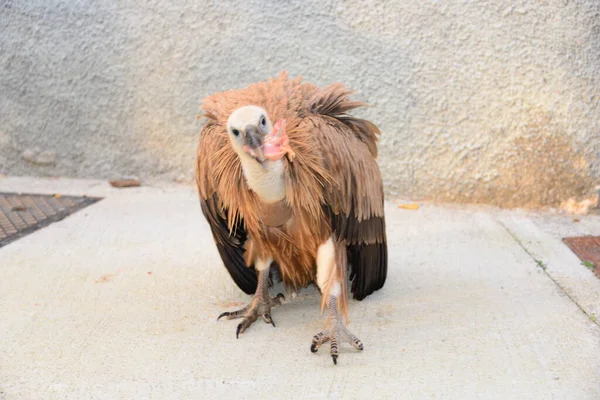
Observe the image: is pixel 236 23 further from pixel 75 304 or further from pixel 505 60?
pixel 75 304

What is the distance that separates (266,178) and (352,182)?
0.46 m

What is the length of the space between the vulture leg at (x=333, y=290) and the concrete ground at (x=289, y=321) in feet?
0.26

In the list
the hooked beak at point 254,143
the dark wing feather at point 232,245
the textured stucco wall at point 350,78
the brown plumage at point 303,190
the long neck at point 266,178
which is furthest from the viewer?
the textured stucco wall at point 350,78

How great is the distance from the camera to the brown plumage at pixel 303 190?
2730 mm

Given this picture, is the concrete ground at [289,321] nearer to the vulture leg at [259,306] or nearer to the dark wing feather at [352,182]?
the vulture leg at [259,306]

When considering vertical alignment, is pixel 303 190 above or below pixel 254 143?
below

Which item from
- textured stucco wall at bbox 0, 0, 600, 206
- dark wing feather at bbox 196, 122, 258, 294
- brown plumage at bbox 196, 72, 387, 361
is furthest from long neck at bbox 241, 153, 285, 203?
textured stucco wall at bbox 0, 0, 600, 206

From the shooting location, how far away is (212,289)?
11.7 feet

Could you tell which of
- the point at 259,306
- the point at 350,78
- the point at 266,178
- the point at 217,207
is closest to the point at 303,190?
the point at 266,178

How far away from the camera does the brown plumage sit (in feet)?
8.96

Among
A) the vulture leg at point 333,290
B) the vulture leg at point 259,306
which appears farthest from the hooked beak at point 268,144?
the vulture leg at point 259,306

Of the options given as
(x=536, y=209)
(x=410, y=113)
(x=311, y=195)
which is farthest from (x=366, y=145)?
(x=536, y=209)

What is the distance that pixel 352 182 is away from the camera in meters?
2.89

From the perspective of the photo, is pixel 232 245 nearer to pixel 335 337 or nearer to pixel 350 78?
pixel 335 337
